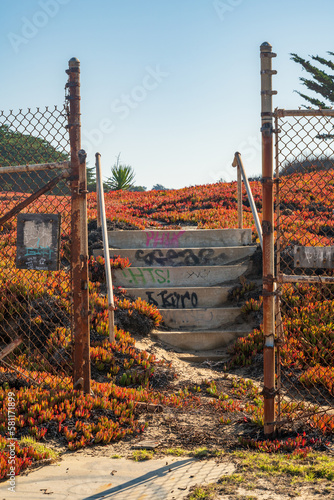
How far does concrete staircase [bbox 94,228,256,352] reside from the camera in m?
7.36

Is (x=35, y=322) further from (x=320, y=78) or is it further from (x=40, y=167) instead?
(x=320, y=78)

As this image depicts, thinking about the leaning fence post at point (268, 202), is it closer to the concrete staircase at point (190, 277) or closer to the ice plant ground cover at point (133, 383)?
the ice plant ground cover at point (133, 383)

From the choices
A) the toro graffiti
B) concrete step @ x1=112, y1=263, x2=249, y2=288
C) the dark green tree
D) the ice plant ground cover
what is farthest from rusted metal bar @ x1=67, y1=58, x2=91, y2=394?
the dark green tree

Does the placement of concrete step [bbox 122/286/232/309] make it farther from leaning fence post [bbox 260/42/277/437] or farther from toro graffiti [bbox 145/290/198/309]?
leaning fence post [bbox 260/42/277/437]

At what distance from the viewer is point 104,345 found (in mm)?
6438

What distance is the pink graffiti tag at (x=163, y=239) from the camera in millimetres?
9977

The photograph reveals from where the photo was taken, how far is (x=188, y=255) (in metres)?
9.31

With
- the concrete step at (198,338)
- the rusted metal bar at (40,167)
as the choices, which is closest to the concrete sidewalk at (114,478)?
the rusted metal bar at (40,167)

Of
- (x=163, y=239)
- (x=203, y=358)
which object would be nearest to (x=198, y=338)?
(x=203, y=358)

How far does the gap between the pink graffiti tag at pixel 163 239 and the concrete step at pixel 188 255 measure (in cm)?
68

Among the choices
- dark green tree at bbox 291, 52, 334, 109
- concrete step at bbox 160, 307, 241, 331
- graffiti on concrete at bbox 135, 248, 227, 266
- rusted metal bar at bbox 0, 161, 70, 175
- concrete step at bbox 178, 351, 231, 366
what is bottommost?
concrete step at bbox 178, 351, 231, 366

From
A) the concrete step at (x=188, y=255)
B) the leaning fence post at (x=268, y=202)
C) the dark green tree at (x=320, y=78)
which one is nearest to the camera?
the leaning fence post at (x=268, y=202)

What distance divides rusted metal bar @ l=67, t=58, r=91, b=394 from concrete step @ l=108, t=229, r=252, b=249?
525 cm

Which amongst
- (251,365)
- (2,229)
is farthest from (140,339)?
(2,229)
